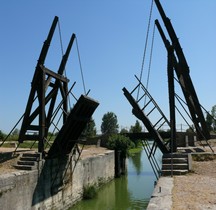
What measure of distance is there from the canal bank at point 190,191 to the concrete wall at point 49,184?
510 cm

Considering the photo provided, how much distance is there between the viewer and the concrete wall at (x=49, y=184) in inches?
435

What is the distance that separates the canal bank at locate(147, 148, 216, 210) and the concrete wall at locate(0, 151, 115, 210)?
5.10m

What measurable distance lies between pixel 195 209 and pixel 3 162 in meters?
9.39

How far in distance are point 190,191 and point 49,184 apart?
7.81 m

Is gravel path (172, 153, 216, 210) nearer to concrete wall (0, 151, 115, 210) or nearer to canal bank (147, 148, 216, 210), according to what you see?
canal bank (147, 148, 216, 210)

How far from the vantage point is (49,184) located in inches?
549

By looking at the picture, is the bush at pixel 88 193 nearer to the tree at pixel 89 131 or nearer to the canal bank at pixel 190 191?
the tree at pixel 89 131

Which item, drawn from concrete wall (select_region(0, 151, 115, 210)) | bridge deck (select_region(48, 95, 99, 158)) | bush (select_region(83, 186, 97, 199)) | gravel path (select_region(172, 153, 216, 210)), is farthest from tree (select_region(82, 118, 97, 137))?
gravel path (select_region(172, 153, 216, 210))

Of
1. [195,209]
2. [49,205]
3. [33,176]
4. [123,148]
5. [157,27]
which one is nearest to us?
[195,209]

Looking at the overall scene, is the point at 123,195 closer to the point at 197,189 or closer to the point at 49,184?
the point at 49,184

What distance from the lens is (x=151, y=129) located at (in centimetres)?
1337

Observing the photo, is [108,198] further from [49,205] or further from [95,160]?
[49,205]

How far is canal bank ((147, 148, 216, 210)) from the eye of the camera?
242 inches

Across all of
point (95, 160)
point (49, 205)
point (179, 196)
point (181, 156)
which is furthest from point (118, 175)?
point (179, 196)
